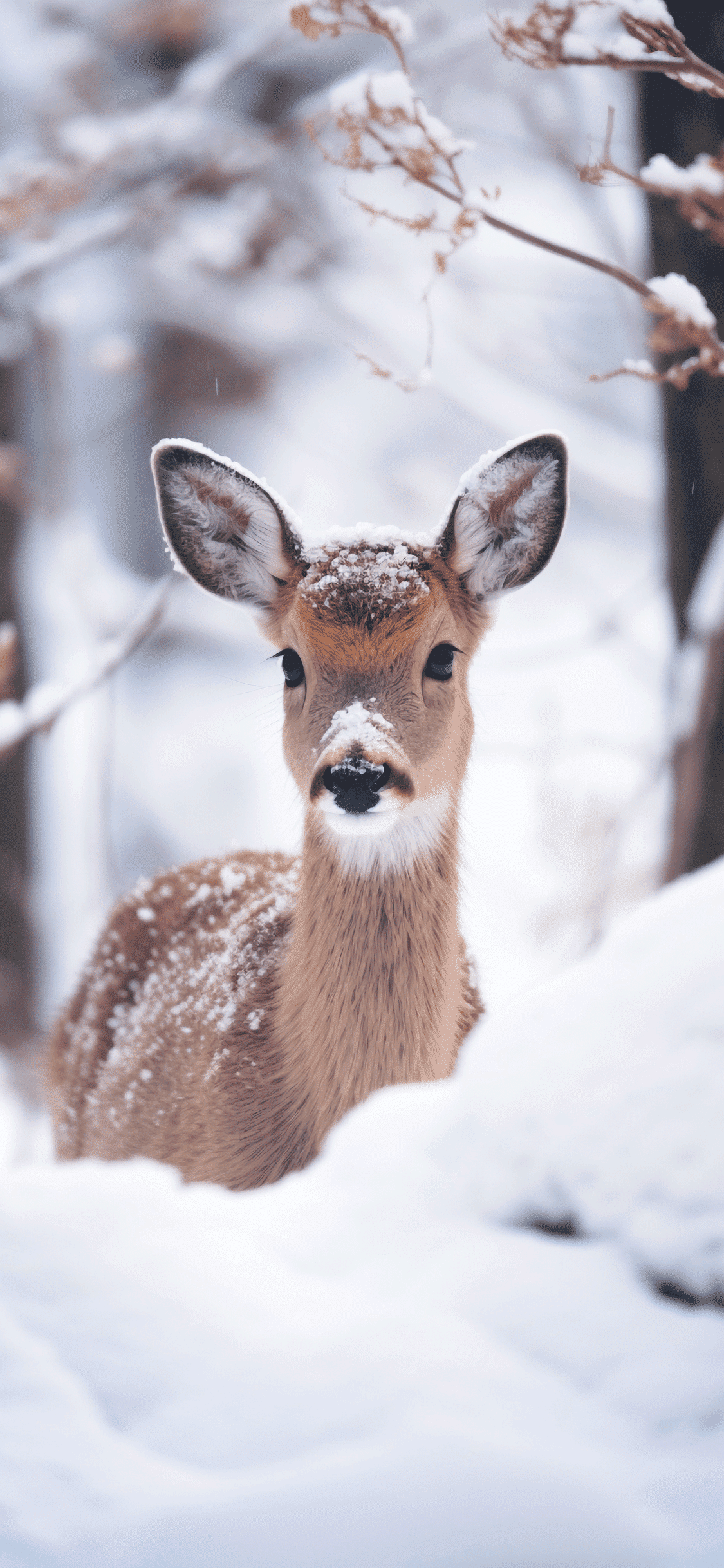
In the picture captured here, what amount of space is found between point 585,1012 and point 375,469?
9277mm

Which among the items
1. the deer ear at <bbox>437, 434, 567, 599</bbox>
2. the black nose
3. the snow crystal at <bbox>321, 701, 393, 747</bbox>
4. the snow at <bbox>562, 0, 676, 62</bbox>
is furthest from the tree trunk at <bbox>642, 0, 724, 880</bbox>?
the snow at <bbox>562, 0, 676, 62</bbox>

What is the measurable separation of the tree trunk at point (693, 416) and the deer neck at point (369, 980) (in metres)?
0.93

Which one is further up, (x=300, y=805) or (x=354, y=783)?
(x=354, y=783)

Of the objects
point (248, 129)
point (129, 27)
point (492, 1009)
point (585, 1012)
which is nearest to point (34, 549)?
point (129, 27)

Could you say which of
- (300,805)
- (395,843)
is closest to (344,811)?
(395,843)

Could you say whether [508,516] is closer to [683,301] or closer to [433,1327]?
[683,301]

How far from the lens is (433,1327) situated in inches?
54.5

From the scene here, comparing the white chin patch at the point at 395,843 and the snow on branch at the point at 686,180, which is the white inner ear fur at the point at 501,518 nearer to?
the white chin patch at the point at 395,843

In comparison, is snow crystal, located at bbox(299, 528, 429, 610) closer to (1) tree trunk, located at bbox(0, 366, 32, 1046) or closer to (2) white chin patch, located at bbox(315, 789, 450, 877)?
(2) white chin patch, located at bbox(315, 789, 450, 877)

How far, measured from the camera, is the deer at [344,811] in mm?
2971

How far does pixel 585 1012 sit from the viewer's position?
1.58 metres

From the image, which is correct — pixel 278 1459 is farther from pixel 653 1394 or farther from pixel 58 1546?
pixel 653 1394

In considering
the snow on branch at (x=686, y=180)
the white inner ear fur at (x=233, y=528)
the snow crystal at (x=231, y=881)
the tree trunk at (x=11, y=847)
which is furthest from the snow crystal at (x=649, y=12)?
the tree trunk at (x=11, y=847)

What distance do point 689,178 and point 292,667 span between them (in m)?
1.42
